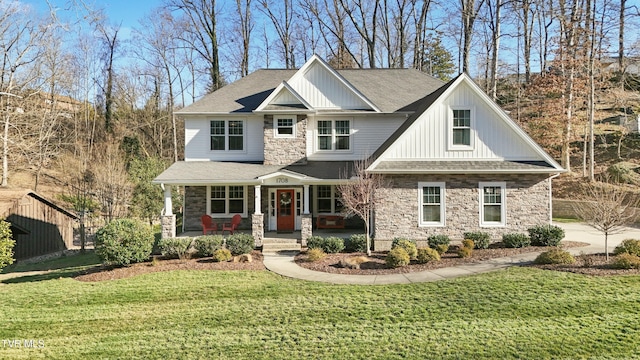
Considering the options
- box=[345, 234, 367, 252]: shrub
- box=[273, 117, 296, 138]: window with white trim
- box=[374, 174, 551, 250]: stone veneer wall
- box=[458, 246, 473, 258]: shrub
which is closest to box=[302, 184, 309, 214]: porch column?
box=[345, 234, 367, 252]: shrub

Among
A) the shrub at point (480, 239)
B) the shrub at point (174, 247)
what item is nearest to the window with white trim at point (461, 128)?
the shrub at point (480, 239)

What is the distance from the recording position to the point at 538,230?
45.2 feet

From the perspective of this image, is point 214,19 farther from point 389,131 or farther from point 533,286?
point 533,286

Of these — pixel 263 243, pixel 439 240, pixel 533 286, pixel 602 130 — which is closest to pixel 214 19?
pixel 263 243

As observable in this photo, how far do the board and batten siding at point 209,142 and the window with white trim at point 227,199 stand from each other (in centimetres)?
160

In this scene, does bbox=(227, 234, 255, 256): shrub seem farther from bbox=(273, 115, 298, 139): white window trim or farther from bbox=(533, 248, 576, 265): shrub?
bbox=(533, 248, 576, 265): shrub

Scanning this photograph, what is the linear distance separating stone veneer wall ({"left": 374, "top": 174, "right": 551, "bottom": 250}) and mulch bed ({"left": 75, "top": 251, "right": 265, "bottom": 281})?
17.8 feet

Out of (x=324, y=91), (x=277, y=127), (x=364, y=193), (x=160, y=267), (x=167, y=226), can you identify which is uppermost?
(x=324, y=91)

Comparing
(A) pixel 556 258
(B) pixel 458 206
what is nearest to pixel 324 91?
(B) pixel 458 206

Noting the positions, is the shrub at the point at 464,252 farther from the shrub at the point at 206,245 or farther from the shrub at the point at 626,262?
the shrub at the point at 206,245

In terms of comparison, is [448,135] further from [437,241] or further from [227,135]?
[227,135]

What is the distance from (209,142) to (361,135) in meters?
7.94

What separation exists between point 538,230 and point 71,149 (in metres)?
41.8

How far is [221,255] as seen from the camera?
13.0 meters
